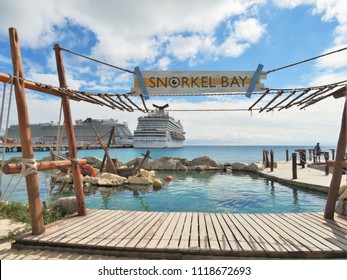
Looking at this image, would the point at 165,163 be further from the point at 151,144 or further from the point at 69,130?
the point at 151,144

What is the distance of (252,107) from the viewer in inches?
274

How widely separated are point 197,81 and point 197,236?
145 inches

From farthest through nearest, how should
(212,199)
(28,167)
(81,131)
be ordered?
1. (81,131)
2. (212,199)
3. (28,167)

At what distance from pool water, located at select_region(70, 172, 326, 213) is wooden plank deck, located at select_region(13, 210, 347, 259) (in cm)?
594

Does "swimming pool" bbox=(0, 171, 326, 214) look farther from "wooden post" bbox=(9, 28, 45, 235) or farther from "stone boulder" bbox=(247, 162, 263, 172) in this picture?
"stone boulder" bbox=(247, 162, 263, 172)

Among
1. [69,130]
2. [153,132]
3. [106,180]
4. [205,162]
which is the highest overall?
[153,132]

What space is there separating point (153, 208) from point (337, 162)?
9.09 m

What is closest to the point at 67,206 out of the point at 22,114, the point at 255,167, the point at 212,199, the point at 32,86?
the point at 22,114

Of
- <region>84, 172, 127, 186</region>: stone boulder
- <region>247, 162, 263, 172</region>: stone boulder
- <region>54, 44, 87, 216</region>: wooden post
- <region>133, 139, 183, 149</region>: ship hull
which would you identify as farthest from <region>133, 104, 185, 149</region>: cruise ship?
<region>54, 44, 87, 216</region>: wooden post

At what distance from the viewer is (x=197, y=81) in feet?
19.8

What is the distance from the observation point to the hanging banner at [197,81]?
237 inches

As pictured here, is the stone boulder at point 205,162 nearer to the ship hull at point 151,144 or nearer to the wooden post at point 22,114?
the wooden post at point 22,114

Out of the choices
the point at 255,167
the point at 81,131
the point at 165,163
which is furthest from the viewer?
the point at 81,131

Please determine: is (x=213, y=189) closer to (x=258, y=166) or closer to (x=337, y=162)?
(x=258, y=166)
